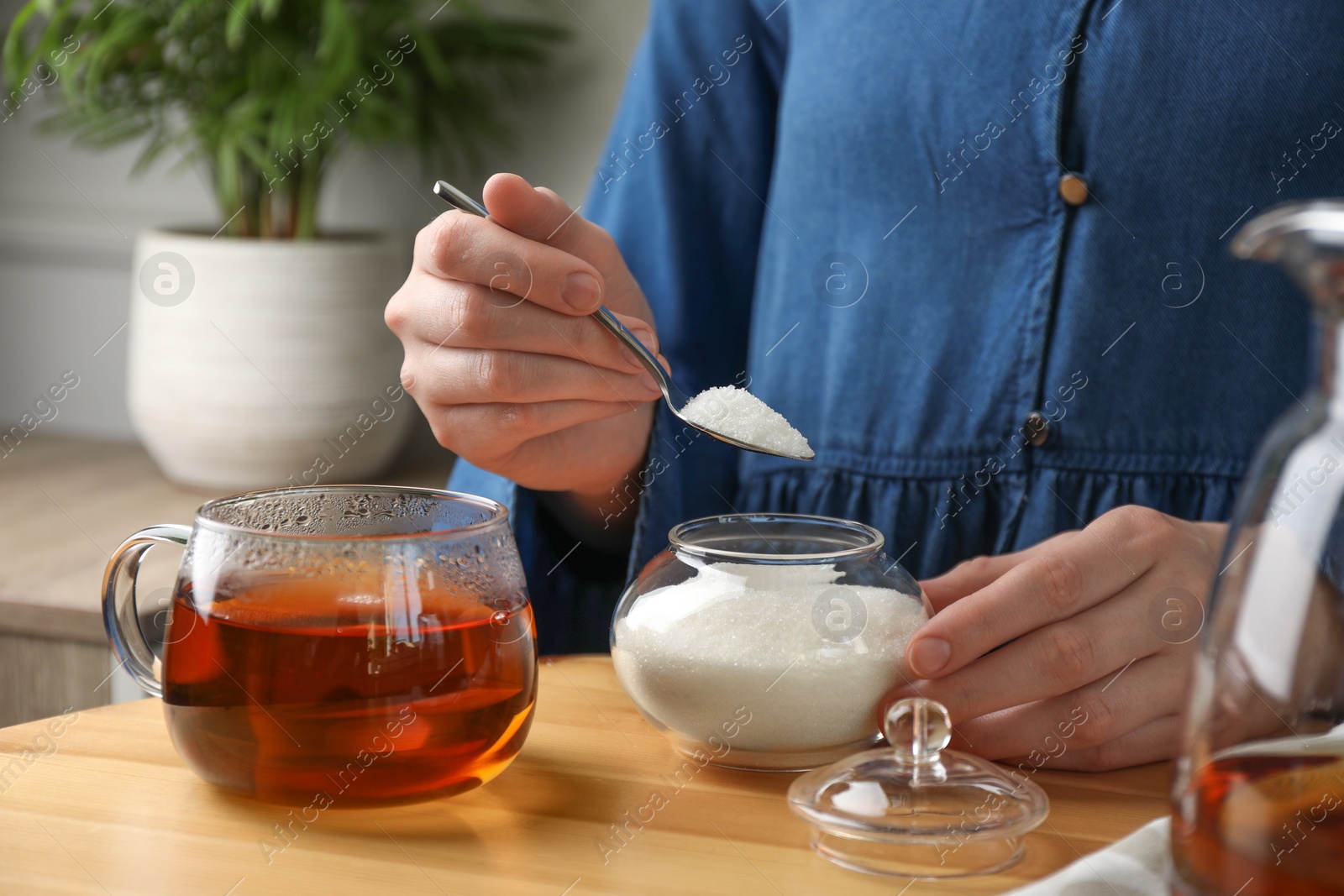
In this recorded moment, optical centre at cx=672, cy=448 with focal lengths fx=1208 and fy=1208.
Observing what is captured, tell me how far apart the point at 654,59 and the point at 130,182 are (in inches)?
49.1

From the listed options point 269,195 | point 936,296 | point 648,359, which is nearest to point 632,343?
point 648,359

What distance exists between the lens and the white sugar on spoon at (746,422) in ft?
1.91

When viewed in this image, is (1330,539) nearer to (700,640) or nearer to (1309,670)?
(1309,670)

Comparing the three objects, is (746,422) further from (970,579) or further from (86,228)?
(86,228)

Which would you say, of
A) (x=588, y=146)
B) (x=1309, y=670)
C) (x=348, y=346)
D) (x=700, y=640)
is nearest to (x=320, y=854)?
(x=700, y=640)

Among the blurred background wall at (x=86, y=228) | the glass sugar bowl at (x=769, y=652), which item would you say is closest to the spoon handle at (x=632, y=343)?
the glass sugar bowl at (x=769, y=652)

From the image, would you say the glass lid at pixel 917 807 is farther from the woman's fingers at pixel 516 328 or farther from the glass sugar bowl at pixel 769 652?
the woman's fingers at pixel 516 328

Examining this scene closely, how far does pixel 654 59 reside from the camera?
3.06 feet

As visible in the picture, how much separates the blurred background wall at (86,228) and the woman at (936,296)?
91 centimetres

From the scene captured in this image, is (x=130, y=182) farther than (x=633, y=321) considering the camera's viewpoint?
Yes

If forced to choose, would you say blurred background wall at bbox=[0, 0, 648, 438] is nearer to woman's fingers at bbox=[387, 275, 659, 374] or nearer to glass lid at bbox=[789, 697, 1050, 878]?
woman's fingers at bbox=[387, 275, 659, 374]

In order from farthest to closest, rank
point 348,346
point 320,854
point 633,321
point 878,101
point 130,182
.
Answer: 1. point 130,182
2. point 348,346
3. point 878,101
4. point 633,321
5. point 320,854

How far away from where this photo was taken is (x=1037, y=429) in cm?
79

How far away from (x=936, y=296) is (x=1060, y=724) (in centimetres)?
39
